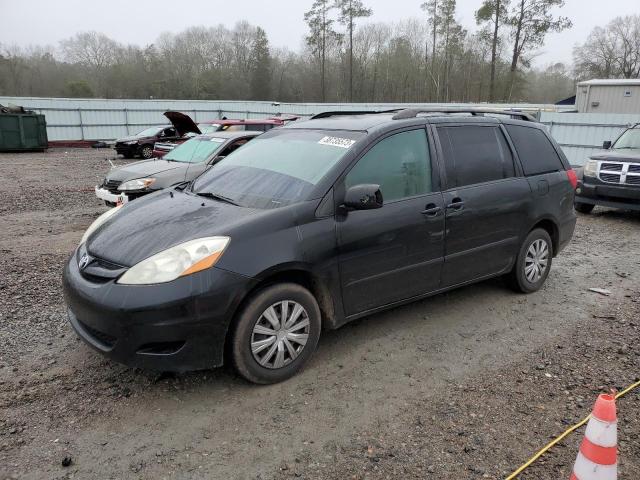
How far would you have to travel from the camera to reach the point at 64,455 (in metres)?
2.65

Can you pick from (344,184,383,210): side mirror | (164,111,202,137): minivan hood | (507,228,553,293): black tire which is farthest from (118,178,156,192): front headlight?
(507,228,553,293): black tire

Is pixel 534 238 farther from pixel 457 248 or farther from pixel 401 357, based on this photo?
pixel 401 357

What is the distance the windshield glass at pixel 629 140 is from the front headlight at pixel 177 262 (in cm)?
936

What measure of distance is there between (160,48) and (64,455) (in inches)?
2702

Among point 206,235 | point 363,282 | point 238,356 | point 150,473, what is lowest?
point 150,473

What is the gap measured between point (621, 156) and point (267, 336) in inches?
327

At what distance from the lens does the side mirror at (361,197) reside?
3.39 metres

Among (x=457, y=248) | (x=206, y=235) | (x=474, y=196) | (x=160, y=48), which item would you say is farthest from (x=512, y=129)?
(x=160, y=48)

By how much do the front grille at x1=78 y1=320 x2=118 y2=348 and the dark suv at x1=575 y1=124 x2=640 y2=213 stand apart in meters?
8.90

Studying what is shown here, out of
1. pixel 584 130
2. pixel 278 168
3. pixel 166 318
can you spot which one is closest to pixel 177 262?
pixel 166 318

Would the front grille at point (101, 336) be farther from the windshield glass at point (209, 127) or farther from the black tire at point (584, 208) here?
the black tire at point (584, 208)

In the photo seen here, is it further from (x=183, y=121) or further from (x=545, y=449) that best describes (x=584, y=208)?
(x=183, y=121)

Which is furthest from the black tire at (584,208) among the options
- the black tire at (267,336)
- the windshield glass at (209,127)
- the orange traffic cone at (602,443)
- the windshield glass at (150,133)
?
the windshield glass at (150,133)

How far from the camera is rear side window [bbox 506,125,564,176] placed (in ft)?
16.0
